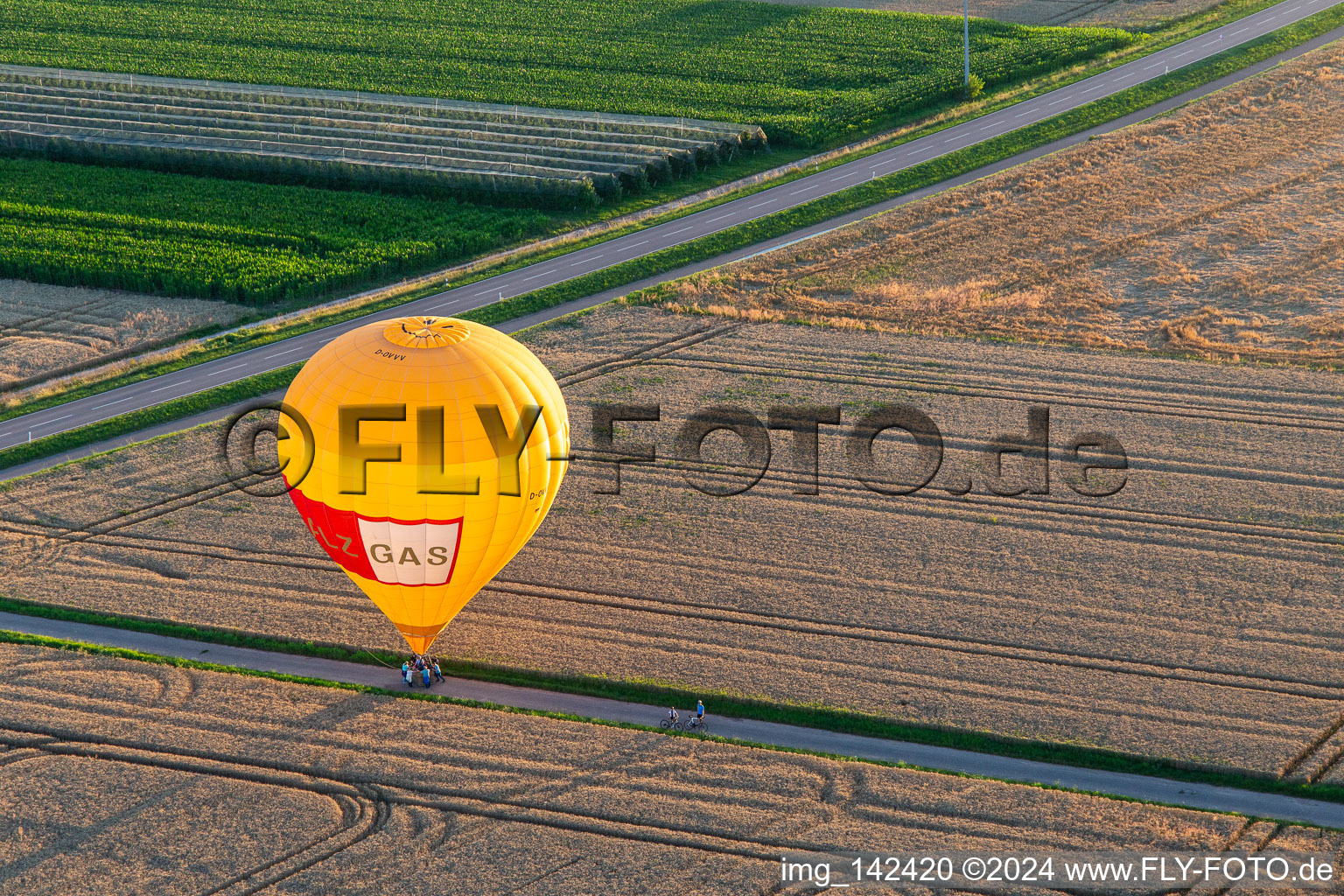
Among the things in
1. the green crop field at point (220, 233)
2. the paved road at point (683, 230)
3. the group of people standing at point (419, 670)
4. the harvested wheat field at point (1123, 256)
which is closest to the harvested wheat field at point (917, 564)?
the group of people standing at point (419, 670)

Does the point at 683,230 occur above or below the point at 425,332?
above

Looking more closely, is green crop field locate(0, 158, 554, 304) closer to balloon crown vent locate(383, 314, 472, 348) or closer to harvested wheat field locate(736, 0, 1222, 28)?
balloon crown vent locate(383, 314, 472, 348)

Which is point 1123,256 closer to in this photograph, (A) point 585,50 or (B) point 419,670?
(A) point 585,50

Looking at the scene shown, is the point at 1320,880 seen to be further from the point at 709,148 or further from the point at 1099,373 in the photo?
the point at 709,148

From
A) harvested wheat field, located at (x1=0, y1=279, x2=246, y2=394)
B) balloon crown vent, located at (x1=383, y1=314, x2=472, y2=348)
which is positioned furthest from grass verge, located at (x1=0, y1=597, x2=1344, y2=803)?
harvested wheat field, located at (x1=0, y1=279, x2=246, y2=394)

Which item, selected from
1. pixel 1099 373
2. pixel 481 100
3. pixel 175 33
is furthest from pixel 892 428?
pixel 175 33

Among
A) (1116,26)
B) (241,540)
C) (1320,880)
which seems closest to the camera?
(1320,880)

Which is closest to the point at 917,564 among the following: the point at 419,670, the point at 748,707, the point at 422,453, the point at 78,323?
the point at 748,707

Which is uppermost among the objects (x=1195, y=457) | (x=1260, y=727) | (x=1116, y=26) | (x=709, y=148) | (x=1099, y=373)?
(x=1116, y=26)
